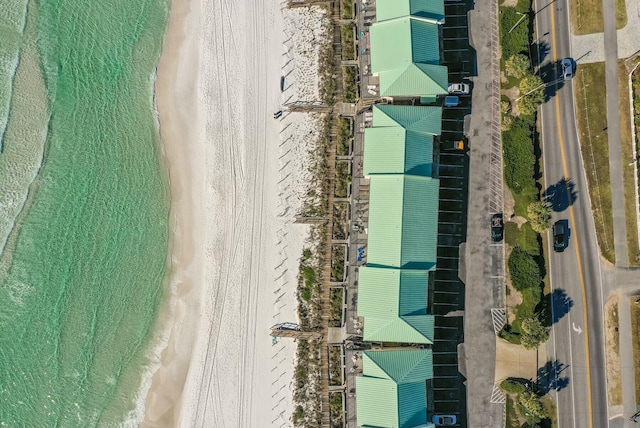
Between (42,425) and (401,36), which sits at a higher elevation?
(401,36)

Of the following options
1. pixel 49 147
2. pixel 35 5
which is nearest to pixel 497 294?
pixel 49 147

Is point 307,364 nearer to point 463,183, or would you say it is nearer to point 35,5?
point 463,183

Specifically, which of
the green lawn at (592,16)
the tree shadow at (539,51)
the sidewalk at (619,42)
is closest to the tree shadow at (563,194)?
the tree shadow at (539,51)

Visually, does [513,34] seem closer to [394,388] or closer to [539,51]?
[539,51]

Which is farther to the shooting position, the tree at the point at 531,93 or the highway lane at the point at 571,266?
the highway lane at the point at 571,266

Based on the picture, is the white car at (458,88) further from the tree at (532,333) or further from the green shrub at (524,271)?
the tree at (532,333)

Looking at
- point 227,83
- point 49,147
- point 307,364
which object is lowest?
point 307,364
